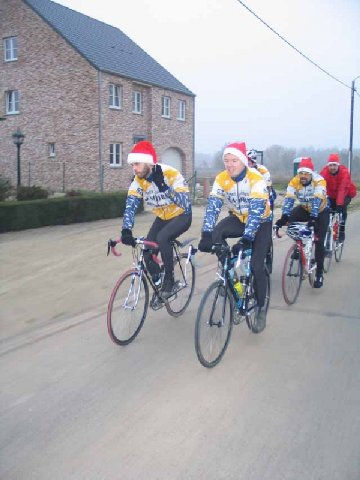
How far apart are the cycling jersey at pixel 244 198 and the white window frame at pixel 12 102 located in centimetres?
2642

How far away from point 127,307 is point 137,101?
84.6 feet

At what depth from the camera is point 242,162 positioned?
467 cm

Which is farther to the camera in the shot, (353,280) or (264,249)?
(353,280)

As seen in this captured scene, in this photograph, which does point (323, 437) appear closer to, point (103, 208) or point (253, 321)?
point (253, 321)

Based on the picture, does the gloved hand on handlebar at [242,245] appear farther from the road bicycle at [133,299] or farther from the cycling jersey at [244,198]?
the road bicycle at [133,299]

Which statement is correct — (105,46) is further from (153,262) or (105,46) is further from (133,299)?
(133,299)

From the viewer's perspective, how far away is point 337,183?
8.62 metres

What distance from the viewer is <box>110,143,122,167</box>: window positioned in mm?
26688

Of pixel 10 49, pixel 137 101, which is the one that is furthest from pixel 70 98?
pixel 10 49

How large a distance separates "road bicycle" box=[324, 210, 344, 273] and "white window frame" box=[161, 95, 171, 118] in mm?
22872

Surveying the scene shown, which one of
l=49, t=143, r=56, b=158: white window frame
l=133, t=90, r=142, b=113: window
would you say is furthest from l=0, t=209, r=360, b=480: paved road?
l=133, t=90, r=142, b=113: window

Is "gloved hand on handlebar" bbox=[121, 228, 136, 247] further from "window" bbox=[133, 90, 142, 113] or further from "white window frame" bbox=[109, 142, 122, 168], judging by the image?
"window" bbox=[133, 90, 142, 113]

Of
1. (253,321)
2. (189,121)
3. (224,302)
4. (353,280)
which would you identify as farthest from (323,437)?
(189,121)

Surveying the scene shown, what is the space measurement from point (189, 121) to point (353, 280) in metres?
26.8
